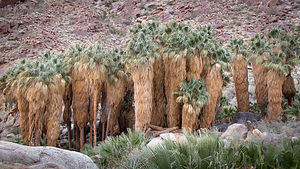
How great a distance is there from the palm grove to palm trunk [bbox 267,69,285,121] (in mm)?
73

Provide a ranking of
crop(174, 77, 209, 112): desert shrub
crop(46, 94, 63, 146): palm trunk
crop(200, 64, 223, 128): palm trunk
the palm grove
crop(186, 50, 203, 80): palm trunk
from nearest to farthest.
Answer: crop(46, 94, 63, 146): palm trunk → the palm grove → crop(174, 77, 209, 112): desert shrub → crop(186, 50, 203, 80): palm trunk → crop(200, 64, 223, 128): palm trunk

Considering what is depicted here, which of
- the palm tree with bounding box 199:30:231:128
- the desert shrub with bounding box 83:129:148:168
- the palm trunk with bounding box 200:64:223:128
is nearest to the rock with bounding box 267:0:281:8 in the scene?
the palm tree with bounding box 199:30:231:128

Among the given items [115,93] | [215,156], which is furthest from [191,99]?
[215,156]

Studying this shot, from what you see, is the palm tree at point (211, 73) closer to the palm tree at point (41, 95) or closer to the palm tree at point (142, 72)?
the palm tree at point (142, 72)

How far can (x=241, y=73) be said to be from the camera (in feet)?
75.5

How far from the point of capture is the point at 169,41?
18.2 metres

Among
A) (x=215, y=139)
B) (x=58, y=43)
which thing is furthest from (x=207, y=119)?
(x=58, y=43)

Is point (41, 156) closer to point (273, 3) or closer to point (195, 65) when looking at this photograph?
point (195, 65)

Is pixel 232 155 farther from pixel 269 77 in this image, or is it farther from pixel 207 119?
pixel 269 77

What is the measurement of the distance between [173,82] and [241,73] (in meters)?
8.69

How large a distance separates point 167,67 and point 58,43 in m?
29.1

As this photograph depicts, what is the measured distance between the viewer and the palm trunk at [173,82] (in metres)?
17.5

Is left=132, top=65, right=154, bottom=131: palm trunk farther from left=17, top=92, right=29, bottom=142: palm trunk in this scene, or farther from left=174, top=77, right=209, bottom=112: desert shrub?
left=17, top=92, right=29, bottom=142: palm trunk

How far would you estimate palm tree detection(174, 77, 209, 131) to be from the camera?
1675 centimetres
